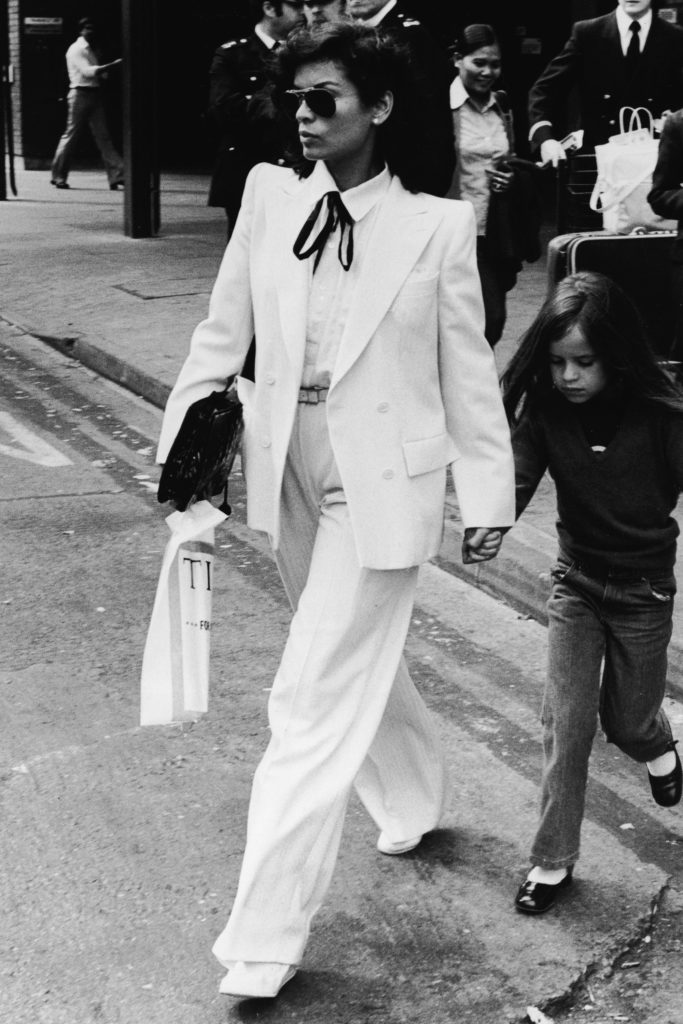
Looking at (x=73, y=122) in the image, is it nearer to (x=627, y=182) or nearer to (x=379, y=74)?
(x=627, y=182)

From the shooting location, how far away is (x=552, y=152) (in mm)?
7203

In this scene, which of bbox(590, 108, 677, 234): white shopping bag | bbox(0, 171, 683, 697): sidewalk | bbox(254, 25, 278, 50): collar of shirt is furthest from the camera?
bbox(254, 25, 278, 50): collar of shirt

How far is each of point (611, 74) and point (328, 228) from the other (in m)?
4.49

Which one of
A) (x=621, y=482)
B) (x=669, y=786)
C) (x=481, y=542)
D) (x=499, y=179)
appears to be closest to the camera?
(x=481, y=542)

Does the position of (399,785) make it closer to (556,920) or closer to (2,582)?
(556,920)

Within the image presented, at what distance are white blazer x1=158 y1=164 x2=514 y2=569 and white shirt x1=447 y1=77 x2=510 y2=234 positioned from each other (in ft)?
13.4

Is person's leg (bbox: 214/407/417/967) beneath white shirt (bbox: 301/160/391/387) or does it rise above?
beneath

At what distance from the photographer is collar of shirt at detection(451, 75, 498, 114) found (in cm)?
754

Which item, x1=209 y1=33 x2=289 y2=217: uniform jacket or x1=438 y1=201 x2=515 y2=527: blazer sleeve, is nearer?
x1=438 y1=201 x2=515 y2=527: blazer sleeve

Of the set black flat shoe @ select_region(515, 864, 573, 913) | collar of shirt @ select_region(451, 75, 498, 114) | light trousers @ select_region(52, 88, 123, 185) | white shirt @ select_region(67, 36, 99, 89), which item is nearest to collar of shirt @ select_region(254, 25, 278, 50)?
collar of shirt @ select_region(451, 75, 498, 114)

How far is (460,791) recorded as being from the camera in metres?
4.28

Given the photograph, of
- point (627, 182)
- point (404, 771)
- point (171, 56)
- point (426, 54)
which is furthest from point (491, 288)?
point (171, 56)

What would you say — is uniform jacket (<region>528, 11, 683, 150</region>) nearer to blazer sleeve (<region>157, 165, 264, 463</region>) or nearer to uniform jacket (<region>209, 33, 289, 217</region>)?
uniform jacket (<region>209, 33, 289, 217</region>)

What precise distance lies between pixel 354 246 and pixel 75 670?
7.60 feet
